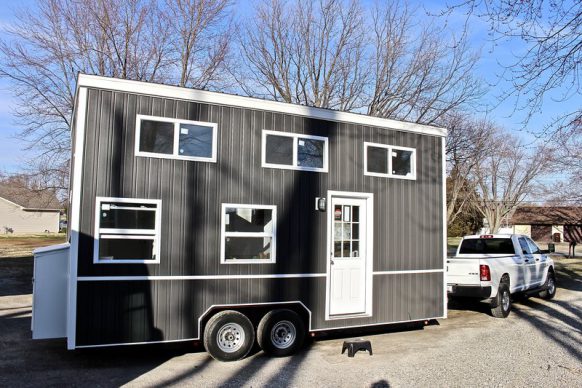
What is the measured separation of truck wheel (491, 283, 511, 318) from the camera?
1046 centimetres

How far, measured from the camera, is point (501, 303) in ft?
34.5

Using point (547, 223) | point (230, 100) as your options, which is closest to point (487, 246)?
A: point (230, 100)

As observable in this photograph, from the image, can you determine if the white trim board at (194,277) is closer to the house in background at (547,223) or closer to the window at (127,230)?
the window at (127,230)

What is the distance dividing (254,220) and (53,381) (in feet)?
11.1

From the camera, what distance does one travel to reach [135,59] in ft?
61.3

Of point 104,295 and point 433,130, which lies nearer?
point 104,295

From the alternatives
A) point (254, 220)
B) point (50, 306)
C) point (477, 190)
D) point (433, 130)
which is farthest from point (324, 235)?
point (477, 190)

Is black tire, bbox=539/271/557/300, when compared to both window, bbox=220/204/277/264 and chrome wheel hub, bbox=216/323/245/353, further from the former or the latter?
chrome wheel hub, bbox=216/323/245/353

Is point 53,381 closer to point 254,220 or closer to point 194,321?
point 194,321

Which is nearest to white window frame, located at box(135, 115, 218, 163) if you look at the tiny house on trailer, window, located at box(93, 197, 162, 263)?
Result: the tiny house on trailer

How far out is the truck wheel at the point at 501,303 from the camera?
10461 mm

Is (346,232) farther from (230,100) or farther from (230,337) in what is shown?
(230,100)

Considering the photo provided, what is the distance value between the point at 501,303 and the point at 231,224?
650 cm

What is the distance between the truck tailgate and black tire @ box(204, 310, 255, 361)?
5376 millimetres
